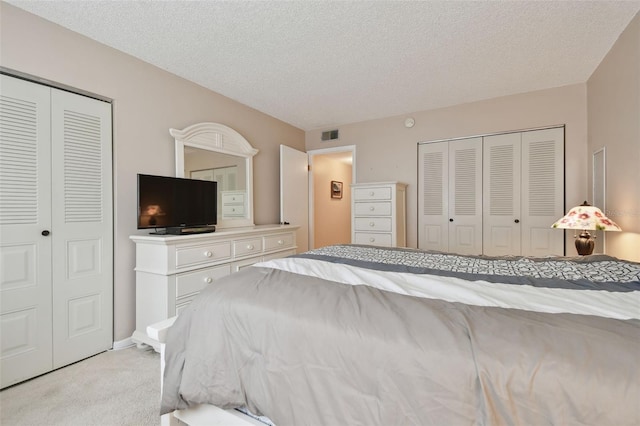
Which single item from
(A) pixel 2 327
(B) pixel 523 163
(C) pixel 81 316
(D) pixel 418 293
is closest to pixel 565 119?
(B) pixel 523 163

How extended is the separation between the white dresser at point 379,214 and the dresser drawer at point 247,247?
4.34 feet

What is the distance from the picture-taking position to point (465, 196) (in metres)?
3.63

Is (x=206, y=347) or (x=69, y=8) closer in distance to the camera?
(x=206, y=347)

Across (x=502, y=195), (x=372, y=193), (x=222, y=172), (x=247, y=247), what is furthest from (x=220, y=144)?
(x=502, y=195)

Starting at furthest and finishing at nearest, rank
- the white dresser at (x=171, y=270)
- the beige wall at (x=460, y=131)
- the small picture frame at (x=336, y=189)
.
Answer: the small picture frame at (x=336, y=189)
the beige wall at (x=460, y=131)
the white dresser at (x=171, y=270)

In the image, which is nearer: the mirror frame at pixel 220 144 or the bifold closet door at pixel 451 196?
the mirror frame at pixel 220 144

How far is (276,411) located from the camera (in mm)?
957

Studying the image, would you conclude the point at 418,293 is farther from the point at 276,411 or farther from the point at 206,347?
the point at 206,347

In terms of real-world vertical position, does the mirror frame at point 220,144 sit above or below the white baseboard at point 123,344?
above

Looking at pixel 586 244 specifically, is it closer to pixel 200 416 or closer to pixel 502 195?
pixel 502 195

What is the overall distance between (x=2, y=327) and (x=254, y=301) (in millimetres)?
1959

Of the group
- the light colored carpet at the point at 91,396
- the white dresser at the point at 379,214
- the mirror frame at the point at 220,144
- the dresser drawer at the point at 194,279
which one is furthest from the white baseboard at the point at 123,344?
the white dresser at the point at 379,214

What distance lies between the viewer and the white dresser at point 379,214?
355cm

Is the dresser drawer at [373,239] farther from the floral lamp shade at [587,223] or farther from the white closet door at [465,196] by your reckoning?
the floral lamp shade at [587,223]
